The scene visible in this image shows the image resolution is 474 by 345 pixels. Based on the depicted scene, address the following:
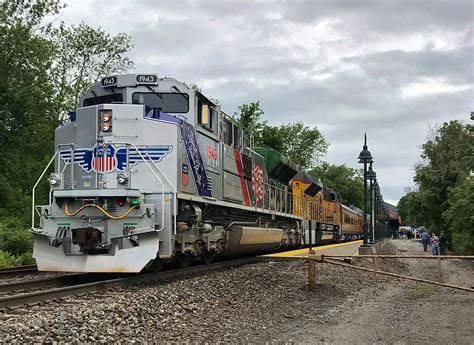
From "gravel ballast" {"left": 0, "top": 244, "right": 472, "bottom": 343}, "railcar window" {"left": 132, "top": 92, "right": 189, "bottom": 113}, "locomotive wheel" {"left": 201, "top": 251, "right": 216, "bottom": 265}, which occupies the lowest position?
"gravel ballast" {"left": 0, "top": 244, "right": 472, "bottom": 343}

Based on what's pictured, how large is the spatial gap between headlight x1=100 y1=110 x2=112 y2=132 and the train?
0.06 feet

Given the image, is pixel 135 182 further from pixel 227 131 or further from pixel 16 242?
pixel 16 242

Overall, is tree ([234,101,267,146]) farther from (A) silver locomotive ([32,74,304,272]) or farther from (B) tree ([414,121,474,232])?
(A) silver locomotive ([32,74,304,272])

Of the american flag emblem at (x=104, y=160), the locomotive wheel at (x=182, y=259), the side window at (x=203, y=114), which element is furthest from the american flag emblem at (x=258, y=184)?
the american flag emblem at (x=104, y=160)

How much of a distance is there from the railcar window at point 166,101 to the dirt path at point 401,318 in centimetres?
502

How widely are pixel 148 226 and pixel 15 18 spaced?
68.4ft

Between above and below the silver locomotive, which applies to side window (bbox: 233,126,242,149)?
above

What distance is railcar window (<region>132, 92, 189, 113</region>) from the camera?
1098cm

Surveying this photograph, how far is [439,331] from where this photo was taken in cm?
735

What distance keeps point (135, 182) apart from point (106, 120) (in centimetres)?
129

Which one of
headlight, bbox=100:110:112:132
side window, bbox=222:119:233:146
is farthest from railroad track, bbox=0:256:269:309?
side window, bbox=222:119:233:146

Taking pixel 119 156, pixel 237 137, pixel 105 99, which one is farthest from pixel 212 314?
pixel 237 137

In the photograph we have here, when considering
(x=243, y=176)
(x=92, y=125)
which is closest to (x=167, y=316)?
(x=92, y=125)

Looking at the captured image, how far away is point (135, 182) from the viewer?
9984mm
